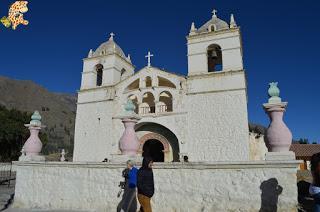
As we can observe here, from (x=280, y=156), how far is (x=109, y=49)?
51.9ft

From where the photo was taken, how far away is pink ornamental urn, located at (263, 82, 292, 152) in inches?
230

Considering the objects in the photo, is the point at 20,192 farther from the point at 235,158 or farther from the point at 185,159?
the point at 235,158

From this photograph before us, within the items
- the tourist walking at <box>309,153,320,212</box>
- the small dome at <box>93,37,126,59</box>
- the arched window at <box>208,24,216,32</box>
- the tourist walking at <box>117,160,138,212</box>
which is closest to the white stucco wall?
the arched window at <box>208,24,216,32</box>

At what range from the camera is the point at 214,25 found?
677 inches

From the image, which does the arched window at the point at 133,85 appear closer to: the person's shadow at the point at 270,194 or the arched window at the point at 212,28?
the arched window at the point at 212,28

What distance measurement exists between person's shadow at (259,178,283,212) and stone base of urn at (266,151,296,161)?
420 mm

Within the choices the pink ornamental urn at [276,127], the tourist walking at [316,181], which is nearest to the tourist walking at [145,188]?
the pink ornamental urn at [276,127]

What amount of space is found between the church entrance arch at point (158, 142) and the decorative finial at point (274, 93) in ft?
33.0

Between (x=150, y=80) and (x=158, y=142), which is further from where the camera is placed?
(x=150, y=80)

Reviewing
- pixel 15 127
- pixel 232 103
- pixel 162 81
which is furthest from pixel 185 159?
pixel 15 127

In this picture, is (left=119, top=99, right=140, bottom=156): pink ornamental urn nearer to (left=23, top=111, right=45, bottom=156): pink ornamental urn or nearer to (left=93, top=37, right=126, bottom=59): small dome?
(left=23, top=111, right=45, bottom=156): pink ornamental urn

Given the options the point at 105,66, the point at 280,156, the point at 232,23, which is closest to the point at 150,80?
the point at 105,66

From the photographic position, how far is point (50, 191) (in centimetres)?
835

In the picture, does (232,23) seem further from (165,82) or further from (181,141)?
(181,141)
